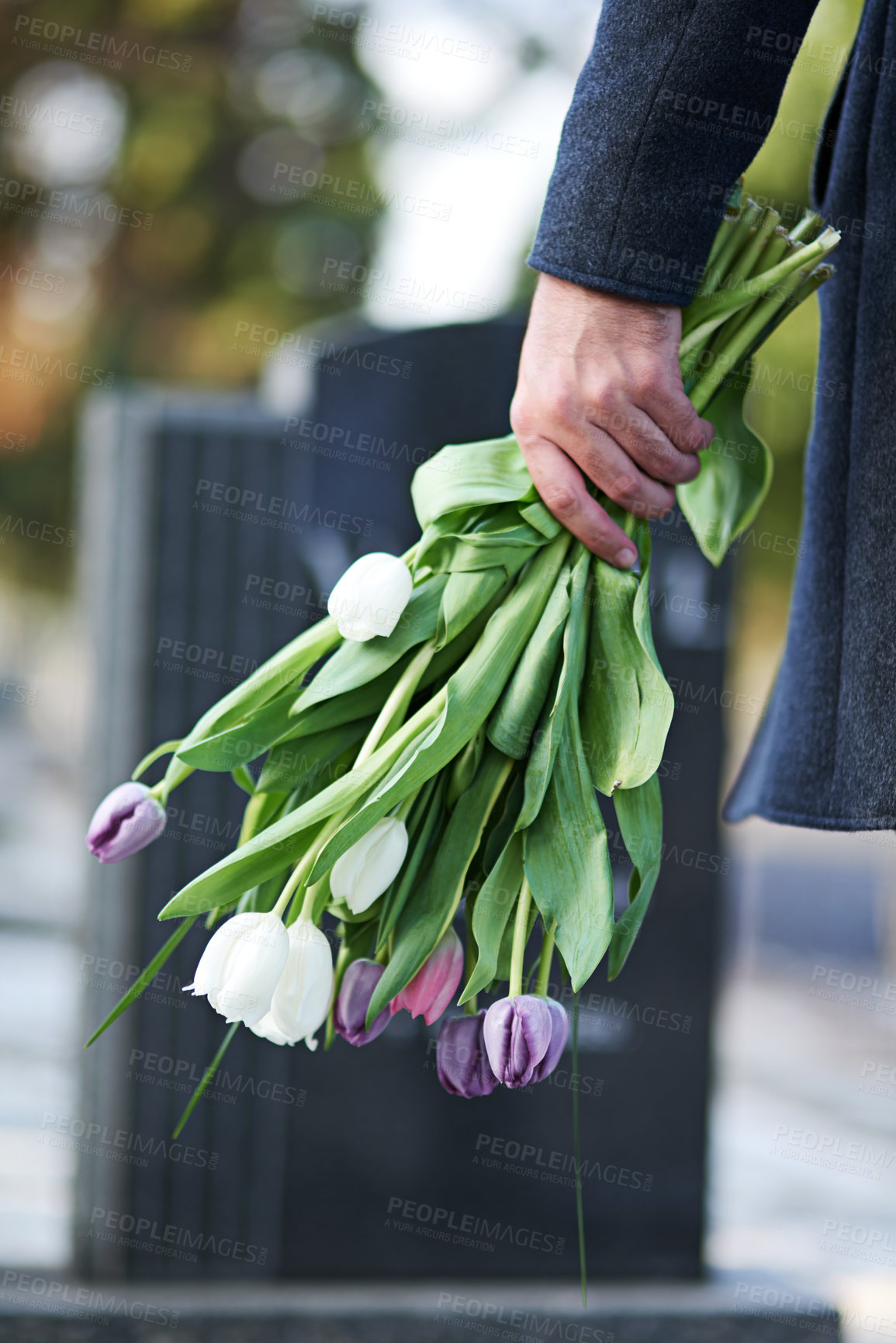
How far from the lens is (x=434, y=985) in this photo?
1119 mm

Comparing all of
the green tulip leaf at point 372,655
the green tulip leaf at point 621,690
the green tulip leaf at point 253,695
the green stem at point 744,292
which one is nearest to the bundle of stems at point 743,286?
the green stem at point 744,292

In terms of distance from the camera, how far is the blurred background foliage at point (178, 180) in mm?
13172

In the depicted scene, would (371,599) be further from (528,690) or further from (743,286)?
(743,286)

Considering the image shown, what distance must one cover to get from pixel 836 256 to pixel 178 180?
13290mm

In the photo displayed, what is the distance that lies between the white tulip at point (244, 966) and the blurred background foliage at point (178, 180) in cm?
1213

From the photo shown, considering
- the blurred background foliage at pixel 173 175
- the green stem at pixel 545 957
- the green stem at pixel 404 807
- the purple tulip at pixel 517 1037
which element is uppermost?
the blurred background foliage at pixel 173 175

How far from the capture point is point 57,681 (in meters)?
37.7

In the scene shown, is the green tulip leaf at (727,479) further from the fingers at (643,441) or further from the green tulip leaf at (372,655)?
the green tulip leaf at (372,655)

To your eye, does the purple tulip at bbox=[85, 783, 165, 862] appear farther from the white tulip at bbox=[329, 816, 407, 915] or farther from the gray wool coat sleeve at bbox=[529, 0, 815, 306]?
the gray wool coat sleeve at bbox=[529, 0, 815, 306]

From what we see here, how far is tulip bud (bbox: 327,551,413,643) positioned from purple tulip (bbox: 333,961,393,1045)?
28 centimetres

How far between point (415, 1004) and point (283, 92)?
14065 mm

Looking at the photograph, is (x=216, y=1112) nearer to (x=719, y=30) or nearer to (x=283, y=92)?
(x=719, y=30)

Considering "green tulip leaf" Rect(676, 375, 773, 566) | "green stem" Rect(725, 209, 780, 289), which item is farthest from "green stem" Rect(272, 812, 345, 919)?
"green stem" Rect(725, 209, 780, 289)

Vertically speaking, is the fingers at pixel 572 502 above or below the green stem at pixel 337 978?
above
